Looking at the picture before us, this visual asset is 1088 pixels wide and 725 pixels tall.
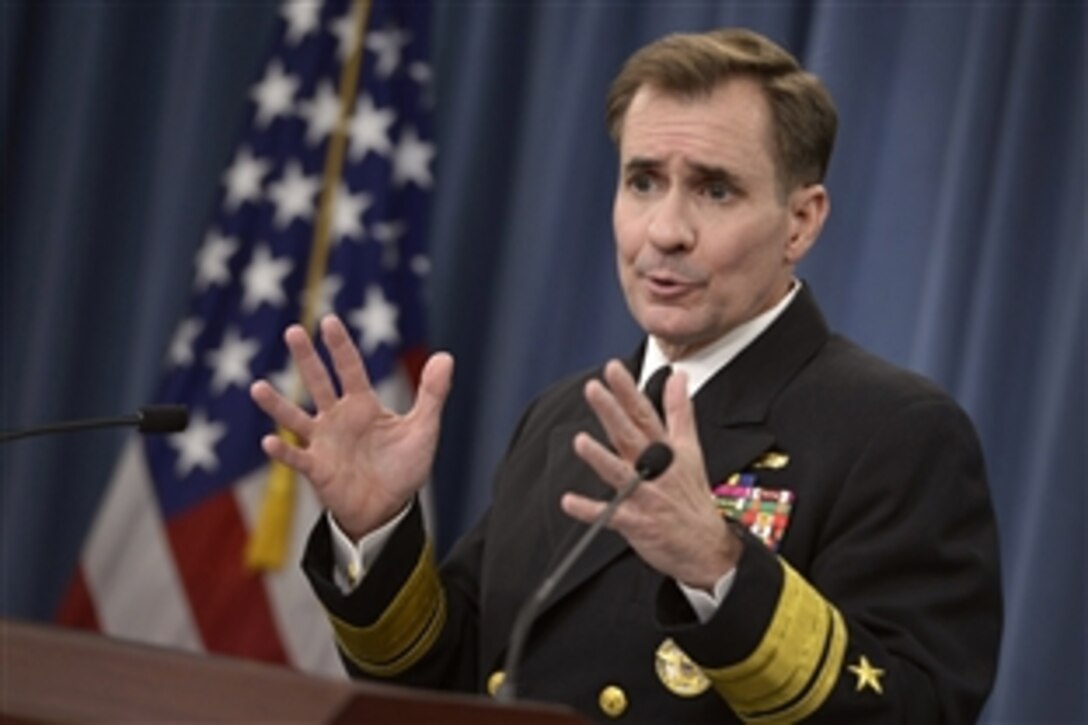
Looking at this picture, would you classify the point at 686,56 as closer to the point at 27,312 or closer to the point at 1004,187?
the point at 1004,187

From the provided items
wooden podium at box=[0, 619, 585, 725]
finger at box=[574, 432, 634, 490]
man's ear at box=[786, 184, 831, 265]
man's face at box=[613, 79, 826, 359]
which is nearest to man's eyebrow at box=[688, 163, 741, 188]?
man's face at box=[613, 79, 826, 359]

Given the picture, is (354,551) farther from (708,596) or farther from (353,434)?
(708,596)

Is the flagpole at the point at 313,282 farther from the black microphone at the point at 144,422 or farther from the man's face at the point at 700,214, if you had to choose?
the black microphone at the point at 144,422

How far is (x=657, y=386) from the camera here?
8.46 feet

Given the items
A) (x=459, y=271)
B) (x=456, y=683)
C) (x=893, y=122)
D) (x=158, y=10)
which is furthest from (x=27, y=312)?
(x=456, y=683)

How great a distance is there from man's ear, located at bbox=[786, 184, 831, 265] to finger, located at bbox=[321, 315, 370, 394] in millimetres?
612

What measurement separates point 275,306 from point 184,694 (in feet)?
10.4

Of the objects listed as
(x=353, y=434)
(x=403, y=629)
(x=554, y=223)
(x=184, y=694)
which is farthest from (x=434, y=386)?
(x=554, y=223)

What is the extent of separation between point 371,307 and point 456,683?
198 centimetres

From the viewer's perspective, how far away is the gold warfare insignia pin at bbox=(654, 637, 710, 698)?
2266 millimetres

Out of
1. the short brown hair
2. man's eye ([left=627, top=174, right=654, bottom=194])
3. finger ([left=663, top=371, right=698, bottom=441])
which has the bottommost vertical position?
finger ([left=663, top=371, right=698, bottom=441])

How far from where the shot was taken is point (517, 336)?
180 inches

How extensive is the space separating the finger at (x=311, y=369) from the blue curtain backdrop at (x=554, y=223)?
1.86 m

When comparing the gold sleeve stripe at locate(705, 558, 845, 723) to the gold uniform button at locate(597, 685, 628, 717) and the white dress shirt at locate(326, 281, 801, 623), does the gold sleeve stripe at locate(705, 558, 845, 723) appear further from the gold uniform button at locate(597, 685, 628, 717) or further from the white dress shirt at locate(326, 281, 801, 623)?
the white dress shirt at locate(326, 281, 801, 623)
